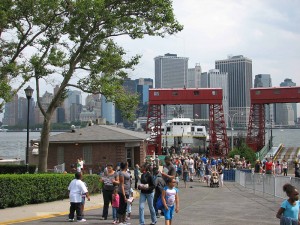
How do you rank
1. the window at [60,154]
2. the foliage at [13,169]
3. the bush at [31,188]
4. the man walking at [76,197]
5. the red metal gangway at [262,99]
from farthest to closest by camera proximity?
1. the red metal gangway at [262,99]
2. the window at [60,154]
3. the foliage at [13,169]
4. the bush at [31,188]
5. the man walking at [76,197]

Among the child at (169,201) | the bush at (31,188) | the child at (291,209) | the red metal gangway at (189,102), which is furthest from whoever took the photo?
the red metal gangway at (189,102)

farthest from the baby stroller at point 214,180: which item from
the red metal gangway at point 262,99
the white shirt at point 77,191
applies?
the red metal gangway at point 262,99

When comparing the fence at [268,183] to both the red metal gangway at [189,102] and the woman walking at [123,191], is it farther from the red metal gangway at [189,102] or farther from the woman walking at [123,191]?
the red metal gangway at [189,102]

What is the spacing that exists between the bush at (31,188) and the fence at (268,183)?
360 inches

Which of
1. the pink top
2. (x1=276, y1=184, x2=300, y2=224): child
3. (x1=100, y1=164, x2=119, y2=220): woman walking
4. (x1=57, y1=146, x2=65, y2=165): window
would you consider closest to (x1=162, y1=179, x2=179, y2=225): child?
the pink top

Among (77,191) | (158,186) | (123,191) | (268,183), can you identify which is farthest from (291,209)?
(268,183)

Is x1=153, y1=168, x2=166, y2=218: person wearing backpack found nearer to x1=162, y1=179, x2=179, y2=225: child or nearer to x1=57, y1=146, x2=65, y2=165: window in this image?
x1=162, y1=179, x2=179, y2=225: child

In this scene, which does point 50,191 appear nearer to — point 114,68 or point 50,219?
point 50,219

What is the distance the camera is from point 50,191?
20.3m

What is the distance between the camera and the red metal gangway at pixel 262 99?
2675 inches

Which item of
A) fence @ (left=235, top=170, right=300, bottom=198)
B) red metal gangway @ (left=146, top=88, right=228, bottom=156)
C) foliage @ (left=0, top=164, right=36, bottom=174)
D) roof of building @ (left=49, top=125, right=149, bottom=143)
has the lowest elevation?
fence @ (left=235, top=170, right=300, bottom=198)

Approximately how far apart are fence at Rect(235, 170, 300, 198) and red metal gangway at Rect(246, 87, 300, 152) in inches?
1543

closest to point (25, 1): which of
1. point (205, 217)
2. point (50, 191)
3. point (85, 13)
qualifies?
point (85, 13)

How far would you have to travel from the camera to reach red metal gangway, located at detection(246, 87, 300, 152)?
223 ft
